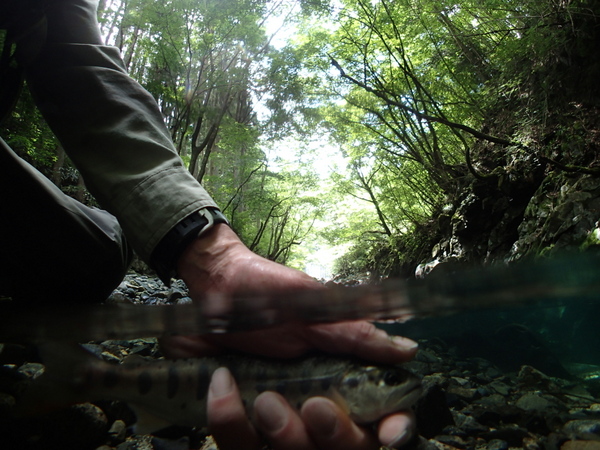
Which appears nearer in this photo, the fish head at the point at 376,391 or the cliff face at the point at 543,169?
the fish head at the point at 376,391

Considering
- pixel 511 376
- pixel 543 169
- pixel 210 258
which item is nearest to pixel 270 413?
pixel 210 258

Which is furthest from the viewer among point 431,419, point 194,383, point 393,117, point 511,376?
point 393,117

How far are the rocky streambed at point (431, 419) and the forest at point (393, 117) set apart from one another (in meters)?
2.57

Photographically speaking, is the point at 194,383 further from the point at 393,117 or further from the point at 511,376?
the point at 393,117

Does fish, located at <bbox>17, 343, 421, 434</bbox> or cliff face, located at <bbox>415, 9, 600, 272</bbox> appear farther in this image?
cliff face, located at <bbox>415, 9, 600, 272</bbox>

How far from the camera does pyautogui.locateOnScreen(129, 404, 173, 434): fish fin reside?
0.80 m

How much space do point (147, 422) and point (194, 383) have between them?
0.17 m

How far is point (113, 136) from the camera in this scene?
1.44 meters

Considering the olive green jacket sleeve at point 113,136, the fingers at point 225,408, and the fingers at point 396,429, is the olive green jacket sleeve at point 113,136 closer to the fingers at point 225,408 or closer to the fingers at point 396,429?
the fingers at point 225,408

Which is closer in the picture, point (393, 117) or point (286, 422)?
point (286, 422)

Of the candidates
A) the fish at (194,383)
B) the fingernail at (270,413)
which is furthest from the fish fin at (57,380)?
the fingernail at (270,413)

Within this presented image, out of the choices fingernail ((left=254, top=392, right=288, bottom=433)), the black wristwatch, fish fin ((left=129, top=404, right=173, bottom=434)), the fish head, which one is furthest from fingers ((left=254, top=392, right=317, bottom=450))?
the black wristwatch

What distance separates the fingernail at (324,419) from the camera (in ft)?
2.29

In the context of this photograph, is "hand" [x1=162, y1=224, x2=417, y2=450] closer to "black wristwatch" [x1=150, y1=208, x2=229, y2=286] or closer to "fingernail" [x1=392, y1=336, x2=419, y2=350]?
"fingernail" [x1=392, y1=336, x2=419, y2=350]
